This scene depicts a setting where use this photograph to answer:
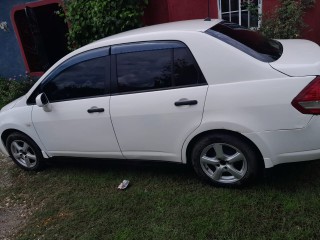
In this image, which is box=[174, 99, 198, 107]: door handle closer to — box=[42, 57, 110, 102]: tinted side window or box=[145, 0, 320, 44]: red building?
box=[42, 57, 110, 102]: tinted side window

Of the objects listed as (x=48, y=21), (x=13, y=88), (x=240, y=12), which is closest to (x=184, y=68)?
(x=240, y=12)

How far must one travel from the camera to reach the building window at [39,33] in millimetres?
9406

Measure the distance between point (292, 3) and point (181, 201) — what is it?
4222 mm

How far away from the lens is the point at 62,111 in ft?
Result: 14.1

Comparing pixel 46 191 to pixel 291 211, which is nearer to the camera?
pixel 291 211

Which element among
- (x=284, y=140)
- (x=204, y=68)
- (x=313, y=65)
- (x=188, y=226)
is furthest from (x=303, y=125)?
(x=188, y=226)

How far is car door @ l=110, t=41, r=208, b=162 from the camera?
3.60 meters

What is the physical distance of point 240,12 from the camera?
23.3 ft

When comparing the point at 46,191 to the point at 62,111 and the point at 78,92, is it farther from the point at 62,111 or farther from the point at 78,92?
the point at 78,92

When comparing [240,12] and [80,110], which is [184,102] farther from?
[240,12]

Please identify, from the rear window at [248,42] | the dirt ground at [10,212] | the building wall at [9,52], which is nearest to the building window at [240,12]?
the rear window at [248,42]

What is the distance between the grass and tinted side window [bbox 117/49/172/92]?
91 cm

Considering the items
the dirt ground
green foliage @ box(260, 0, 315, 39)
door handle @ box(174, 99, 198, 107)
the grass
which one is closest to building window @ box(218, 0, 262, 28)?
green foliage @ box(260, 0, 315, 39)

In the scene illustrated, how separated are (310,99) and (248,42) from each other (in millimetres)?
945
